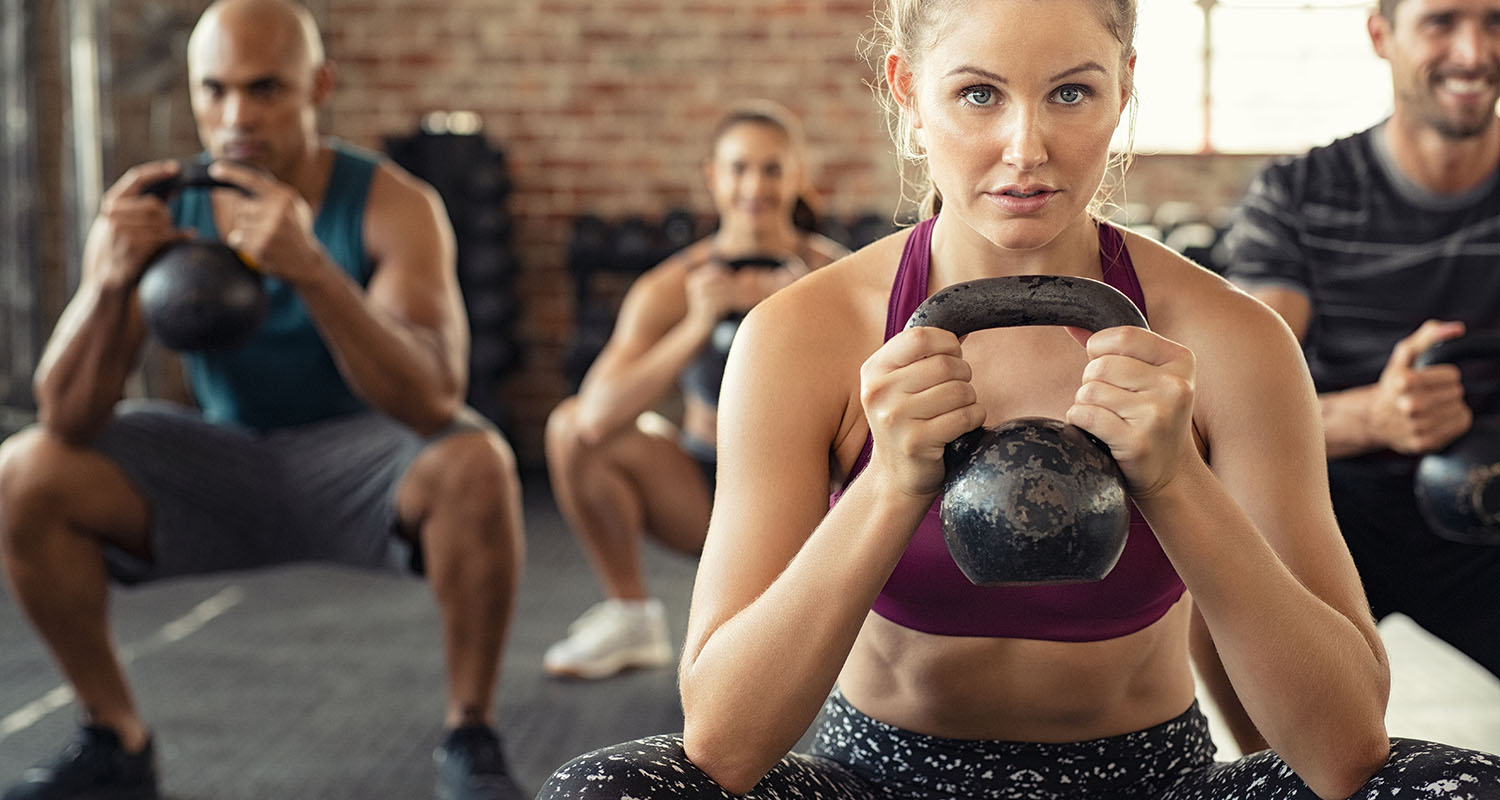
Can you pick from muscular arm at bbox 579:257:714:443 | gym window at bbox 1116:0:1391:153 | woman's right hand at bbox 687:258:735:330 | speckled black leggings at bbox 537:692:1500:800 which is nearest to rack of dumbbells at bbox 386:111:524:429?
muscular arm at bbox 579:257:714:443

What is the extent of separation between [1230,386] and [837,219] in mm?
4469

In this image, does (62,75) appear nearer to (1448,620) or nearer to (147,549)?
(147,549)

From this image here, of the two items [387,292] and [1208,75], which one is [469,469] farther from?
[1208,75]

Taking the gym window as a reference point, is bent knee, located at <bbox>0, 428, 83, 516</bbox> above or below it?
below

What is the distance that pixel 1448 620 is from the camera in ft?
6.15

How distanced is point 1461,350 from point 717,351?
58.3 inches

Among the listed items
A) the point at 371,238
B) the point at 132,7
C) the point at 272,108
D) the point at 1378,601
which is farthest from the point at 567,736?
the point at 132,7

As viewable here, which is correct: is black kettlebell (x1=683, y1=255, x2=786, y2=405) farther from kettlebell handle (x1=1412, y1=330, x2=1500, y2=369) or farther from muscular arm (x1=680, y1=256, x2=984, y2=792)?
muscular arm (x1=680, y1=256, x2=984, y2=792)

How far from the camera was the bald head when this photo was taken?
2402 mm

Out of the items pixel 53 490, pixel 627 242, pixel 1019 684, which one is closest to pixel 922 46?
pixel 1019 684

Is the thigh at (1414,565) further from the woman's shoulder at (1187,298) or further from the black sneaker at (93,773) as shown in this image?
the black sneaker at (93,773)

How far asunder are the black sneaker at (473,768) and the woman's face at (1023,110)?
4.44ft

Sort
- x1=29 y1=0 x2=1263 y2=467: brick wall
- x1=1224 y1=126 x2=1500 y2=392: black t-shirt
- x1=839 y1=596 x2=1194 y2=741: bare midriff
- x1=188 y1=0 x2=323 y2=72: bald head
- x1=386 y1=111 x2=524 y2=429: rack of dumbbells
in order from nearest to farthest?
x1=839 y1=596 x2=1194 y2=741: bare midriff < x1=1224 y1=126 x2=1500 y2=392: black t-shirt < x1=188 y1=0 x2=323 y2=72: bald head < x1=386 y1=111 x2=524 y2=429: rack of dumbbells < x1=29 y1=0 x2=1263 y2=467: brick wall

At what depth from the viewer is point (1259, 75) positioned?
19.1 feet
